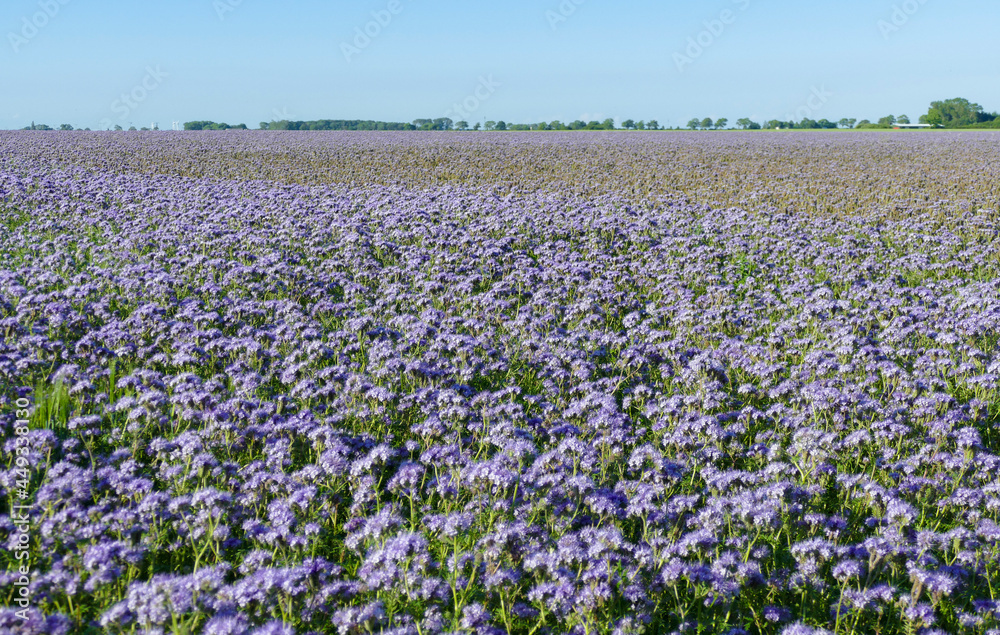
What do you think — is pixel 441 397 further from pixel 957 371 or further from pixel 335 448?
pixel 957 371

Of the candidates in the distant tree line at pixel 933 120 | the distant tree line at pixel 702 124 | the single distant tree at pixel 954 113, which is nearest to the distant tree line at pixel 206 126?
the distant tree line at pixel 702 124

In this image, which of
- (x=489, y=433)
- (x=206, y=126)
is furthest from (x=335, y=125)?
(x=489, y=433)

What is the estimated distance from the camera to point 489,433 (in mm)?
5133

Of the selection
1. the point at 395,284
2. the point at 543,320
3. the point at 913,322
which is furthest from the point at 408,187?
the point at 913,322

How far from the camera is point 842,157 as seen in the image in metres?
32.3

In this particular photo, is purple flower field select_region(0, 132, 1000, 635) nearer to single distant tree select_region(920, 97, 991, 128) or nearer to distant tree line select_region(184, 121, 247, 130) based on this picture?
distant tree line select_region(184, 121, 247, 130)

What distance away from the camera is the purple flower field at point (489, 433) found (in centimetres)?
342

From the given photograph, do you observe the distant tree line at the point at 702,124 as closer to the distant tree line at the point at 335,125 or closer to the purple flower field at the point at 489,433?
the distant tree line at the point at 335,125
